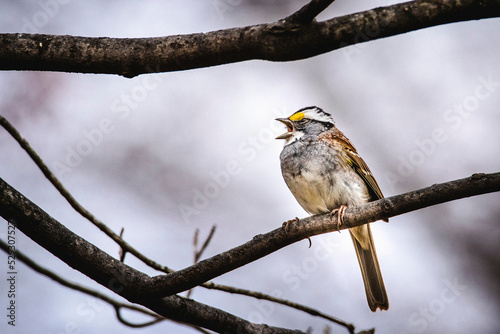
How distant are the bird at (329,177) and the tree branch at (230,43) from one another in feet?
6.68

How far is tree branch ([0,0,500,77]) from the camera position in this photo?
1.95 meters

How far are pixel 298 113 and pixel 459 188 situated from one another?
9.51ft

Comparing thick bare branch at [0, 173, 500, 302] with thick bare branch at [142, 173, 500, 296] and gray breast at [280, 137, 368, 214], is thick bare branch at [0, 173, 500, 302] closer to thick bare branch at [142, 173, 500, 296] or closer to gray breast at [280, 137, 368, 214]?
thick bare branch at [142, 173, 500, 296]

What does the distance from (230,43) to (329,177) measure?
2180 mm

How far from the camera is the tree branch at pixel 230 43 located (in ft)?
6.39

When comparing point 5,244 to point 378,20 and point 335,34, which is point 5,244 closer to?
point 335,34

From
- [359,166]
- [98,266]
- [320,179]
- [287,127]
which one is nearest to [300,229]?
[98,266]

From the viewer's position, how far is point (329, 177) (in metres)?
4.11

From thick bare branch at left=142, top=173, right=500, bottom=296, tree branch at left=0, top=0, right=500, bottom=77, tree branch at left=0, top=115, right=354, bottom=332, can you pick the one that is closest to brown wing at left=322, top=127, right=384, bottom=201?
thick bare branch at left=142, top=173, right=500, bottom=296

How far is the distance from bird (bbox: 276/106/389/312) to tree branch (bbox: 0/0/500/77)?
204cm

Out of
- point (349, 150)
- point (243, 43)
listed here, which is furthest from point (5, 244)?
point (349, 150)

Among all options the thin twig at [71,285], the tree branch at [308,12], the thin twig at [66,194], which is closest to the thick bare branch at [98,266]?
the thin twig at [71,285]

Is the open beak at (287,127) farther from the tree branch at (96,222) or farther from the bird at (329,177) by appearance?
the tree branch at (96,222)

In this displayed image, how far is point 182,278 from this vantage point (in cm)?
240
